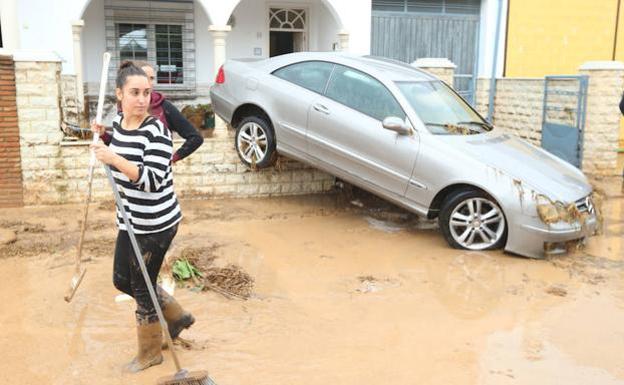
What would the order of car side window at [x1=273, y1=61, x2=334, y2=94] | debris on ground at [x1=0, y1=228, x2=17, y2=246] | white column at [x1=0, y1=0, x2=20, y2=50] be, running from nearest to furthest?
debris on ground at [x1=0, y1=228, x2=17, y2=246], car side window at [x1=273, y1=61, x2=334, y2=94], white column at [x1=0, y1=0, x2=20, y2=50]

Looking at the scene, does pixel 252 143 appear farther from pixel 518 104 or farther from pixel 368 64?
pixel 518 104

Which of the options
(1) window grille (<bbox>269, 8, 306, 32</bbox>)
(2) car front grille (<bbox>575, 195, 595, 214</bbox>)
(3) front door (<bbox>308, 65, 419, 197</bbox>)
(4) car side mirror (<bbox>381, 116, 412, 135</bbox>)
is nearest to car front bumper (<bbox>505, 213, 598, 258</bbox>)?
(2) car front grille (<bbox>575, 195, 595, 214</bbox>)

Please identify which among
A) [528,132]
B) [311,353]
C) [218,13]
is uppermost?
[218,13]

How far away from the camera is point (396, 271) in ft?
19.7

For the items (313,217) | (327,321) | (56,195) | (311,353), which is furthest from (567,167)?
(56,195)

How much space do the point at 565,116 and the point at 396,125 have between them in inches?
244

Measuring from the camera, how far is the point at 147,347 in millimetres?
3852

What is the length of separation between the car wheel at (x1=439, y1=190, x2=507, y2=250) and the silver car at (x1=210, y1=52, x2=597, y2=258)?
0.01 meters

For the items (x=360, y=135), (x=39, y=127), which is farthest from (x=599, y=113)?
(x=39, y=127)

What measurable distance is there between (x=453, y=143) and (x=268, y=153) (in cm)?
239

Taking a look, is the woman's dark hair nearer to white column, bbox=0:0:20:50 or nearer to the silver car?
the silver car

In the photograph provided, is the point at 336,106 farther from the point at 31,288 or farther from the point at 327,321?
the point at 31,288

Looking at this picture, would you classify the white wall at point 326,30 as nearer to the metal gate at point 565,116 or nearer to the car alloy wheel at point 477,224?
the metal gate at point 565,116

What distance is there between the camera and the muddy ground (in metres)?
4.04
